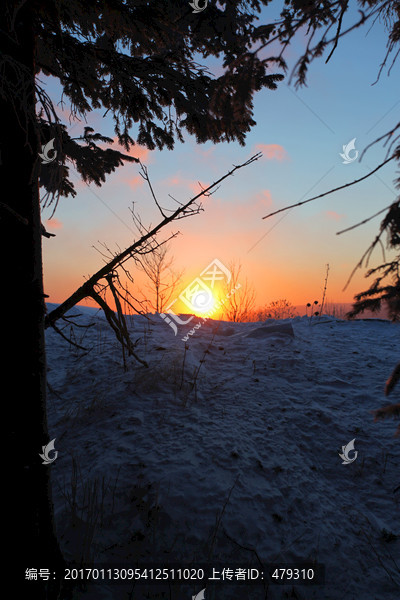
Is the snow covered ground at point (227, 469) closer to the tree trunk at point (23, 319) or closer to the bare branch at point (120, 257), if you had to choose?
the tree trunk at point (23, 319)

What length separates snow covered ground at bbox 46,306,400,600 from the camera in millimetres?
2266

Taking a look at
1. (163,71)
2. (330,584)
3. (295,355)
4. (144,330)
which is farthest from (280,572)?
(144,330)

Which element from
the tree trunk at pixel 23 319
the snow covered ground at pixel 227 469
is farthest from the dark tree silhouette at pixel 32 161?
the snow covered ground at pixel 227 469

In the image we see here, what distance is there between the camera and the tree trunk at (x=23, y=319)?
1900mm

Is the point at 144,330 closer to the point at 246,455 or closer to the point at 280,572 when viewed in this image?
the point at 246,455

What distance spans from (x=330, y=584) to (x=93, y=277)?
290cm

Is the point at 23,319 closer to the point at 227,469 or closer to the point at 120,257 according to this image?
the point at 120,257

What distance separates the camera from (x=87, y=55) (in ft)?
9.22

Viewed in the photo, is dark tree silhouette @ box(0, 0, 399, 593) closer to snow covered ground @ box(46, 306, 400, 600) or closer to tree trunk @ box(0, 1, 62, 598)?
tree trunk @ box(0, 1, 62, 598)

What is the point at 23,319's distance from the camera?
6.46 feet

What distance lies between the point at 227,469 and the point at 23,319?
2.41 m

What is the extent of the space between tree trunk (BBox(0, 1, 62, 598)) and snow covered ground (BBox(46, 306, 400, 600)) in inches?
18.8

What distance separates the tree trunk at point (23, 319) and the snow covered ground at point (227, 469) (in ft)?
1.57

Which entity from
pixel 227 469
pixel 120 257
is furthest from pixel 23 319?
pixel 227 469
